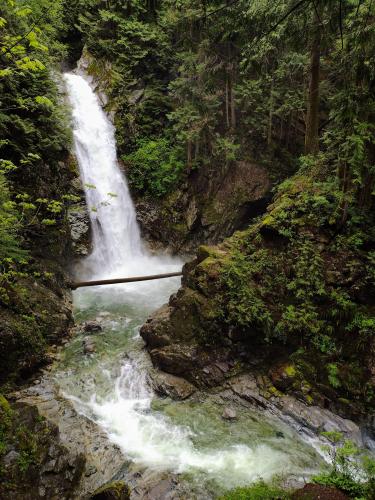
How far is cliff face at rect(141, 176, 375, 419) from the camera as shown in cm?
708

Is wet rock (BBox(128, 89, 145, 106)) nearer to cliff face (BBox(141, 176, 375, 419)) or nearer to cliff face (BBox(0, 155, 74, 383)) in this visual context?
cliff face (BBox(0, 155, 74, 383))

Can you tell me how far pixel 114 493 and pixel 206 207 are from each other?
43.1ft

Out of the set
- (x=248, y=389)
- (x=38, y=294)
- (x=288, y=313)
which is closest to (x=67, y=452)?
(x=248, y=389)

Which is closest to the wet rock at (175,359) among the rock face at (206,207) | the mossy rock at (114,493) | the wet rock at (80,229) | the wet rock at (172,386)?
the wet rock at (172,386)

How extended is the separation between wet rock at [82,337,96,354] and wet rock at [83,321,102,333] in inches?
18.6

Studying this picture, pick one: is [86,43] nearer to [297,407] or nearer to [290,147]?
[290,147]

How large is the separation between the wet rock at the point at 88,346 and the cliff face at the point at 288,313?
1362 millimetres

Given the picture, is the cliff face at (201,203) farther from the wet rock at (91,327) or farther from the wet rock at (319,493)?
the wet rock at (319,493)

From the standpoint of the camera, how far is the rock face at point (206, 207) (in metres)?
15.8

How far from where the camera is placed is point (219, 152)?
15.7 metres

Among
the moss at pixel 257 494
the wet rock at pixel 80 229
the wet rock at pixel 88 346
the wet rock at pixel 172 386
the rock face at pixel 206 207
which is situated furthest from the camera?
the rock face at pixel 206 207

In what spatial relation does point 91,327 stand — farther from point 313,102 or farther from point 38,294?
point 313,102

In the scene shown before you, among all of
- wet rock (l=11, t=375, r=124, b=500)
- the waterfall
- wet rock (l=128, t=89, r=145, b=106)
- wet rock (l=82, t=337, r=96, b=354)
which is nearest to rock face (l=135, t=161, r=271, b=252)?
the waterfall

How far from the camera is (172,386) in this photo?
7.52 metres
